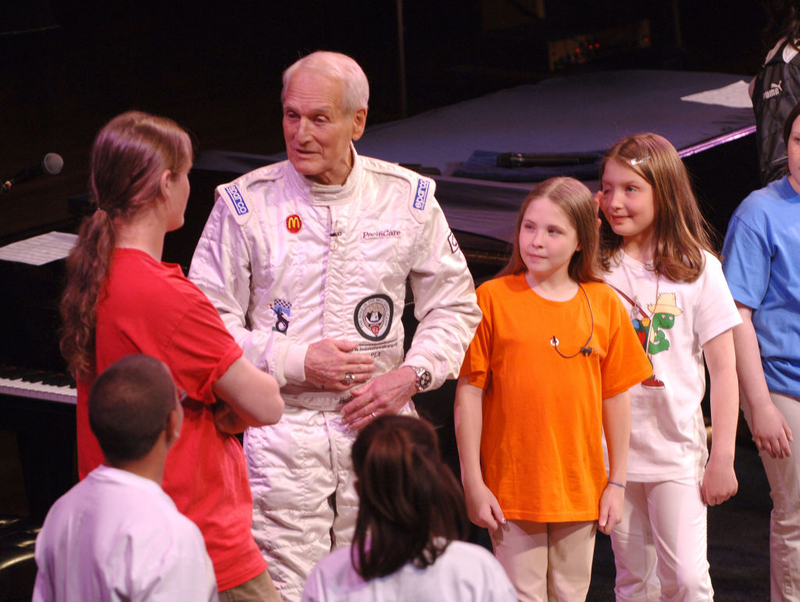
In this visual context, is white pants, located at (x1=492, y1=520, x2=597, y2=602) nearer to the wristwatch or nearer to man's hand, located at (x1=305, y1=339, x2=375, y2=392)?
the wristwatch

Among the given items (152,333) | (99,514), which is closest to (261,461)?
(152,333)

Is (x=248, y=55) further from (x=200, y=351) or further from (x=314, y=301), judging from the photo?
(x=200, y=351)

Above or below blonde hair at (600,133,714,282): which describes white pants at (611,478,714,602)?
below

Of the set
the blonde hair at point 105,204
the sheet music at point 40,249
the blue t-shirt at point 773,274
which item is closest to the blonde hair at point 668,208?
the blue t-shirt at point 773,274

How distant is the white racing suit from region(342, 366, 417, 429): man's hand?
42 mm

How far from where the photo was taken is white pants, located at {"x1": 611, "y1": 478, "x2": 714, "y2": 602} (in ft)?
8.34

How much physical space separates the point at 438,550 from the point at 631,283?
138 centimetres

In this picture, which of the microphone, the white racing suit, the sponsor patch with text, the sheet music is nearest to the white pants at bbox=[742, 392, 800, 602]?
the white racing suit

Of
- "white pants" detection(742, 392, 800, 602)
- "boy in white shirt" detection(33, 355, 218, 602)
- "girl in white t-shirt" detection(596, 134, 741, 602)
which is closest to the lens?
"boy in white shirt" detection(33, 355, 218, 602)

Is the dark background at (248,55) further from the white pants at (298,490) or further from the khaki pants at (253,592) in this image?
the khaki pants at (253,592)

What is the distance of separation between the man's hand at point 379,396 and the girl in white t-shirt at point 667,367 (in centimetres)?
71

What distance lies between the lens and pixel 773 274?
2.79 meters

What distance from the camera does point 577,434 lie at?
97.6 inches

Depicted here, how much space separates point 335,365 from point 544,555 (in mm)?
782
